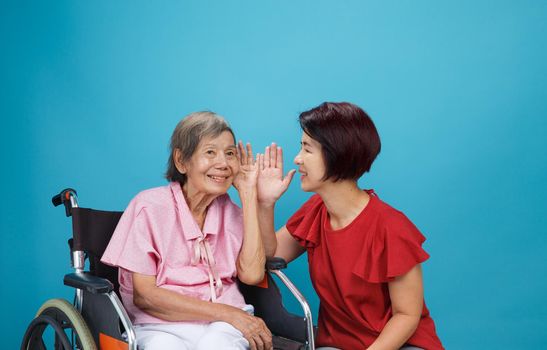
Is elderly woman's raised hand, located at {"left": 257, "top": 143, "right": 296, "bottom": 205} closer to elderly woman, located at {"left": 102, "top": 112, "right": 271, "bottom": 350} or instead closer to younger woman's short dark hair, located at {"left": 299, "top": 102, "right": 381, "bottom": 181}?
elderly woman, located at {"left": 102, "top": 112, "right": 271, "bottom": 350}

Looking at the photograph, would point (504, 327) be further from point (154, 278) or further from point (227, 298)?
point (154, 278)

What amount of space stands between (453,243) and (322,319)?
3.48 ft

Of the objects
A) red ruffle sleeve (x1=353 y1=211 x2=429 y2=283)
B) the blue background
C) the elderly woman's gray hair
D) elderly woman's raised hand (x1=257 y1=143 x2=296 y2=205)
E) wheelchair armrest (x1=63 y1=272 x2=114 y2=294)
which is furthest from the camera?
the blue background

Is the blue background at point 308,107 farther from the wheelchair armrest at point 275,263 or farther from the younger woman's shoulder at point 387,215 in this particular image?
the younger woman's shoulder at point 387,215

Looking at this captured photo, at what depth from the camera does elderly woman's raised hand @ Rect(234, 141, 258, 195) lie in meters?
2.43

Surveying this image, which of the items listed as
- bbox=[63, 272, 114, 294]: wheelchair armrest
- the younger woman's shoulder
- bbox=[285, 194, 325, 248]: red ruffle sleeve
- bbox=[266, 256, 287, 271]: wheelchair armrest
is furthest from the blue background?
bbox=[63, 272, 114, 294]: wheelchair armrest

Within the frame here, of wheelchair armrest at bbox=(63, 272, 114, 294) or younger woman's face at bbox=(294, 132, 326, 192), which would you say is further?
younger woman's face at bbox=(294, 132, 326, 192)

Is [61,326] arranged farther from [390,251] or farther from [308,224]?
[390,251]

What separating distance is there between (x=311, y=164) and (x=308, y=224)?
1.00 feet

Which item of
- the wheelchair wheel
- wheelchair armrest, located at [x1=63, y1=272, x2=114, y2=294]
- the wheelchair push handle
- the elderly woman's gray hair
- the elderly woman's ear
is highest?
the elderly woman's gray hair

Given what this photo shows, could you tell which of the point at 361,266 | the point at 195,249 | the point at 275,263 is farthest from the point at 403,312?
the point at 195,249

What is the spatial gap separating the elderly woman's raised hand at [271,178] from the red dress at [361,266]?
0.14 metres

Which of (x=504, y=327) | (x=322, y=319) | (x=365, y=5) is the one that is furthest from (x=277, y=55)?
(x=504, y=327)

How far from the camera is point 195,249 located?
2355 millimetres
